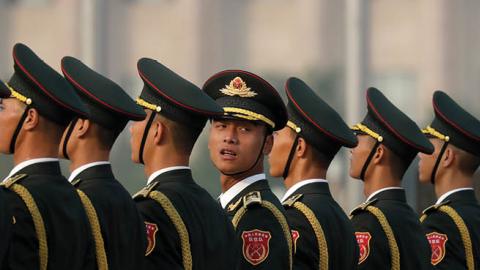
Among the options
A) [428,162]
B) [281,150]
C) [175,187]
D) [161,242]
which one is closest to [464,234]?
[428,162]

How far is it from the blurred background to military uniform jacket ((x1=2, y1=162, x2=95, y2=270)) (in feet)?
20.1

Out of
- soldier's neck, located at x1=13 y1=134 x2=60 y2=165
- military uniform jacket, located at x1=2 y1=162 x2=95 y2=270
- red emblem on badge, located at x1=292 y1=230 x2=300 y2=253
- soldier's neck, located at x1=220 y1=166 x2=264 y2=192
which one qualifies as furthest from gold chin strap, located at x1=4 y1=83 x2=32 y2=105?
red emblem on badge, located at x1=292 y1=230 x2=300 y2=253

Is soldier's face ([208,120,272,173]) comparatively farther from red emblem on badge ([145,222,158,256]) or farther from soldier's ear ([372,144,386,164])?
soldier's ear ([372,144,386,164])

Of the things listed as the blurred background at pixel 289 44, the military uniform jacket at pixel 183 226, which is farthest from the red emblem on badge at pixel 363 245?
the blurred background at pixel 289 44

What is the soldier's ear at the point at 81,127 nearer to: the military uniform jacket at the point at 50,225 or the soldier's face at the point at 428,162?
the military uniform jacket at the point at 50,225

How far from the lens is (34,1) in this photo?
11.8 metres

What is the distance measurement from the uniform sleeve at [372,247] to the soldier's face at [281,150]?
529 millimetres

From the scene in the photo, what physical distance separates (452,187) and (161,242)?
103 inches

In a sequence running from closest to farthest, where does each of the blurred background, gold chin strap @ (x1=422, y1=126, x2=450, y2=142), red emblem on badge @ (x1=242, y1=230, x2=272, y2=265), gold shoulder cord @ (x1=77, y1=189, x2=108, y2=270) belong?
gold shoulder cord @ (x1=77, y1=189, x2=108, y2=270)
red emblem on badge @ (x1=242, y1=230, x2=272, y2=265)
gold chin strap @ (x1=422, y1=126, x2=450, y2=142)
the blurred background

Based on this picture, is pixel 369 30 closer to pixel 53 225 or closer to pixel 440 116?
pixel 440 116

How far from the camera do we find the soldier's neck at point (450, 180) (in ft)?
25.8

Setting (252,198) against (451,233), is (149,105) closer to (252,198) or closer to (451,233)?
(252,198)

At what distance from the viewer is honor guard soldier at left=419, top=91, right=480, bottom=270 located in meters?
7.52

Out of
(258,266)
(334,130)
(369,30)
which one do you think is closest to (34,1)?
(369,30)
